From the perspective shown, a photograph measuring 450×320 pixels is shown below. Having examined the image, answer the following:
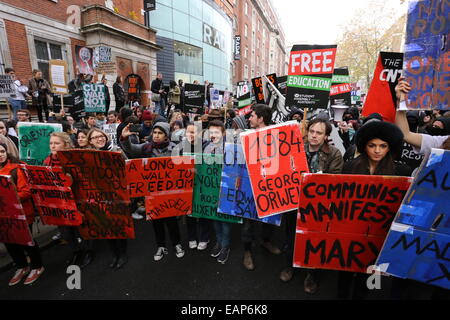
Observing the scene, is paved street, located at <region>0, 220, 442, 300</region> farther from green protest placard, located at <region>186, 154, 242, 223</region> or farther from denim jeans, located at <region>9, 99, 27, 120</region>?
denim jeans, located at <region>9, 99, 27, 120</region>

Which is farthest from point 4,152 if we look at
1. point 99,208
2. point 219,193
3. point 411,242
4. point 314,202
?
point 411,242

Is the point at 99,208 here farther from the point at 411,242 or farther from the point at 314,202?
the point at 411,242

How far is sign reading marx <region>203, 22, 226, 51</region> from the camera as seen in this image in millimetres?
23391

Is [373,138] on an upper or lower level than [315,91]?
lower

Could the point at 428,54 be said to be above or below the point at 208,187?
above

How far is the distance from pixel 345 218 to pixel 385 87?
1513 mm

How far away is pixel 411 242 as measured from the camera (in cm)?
178

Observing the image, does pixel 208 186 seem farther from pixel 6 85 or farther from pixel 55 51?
pixel 55 51

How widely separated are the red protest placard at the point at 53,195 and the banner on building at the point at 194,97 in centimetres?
509

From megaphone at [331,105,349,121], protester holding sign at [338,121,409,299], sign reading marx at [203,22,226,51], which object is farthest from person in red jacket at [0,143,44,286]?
sign reading marx at [203,22,226,51]

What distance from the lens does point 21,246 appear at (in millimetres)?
2887

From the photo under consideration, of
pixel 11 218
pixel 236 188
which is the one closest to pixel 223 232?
pixel 236 188

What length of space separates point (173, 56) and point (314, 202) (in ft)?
66.5
